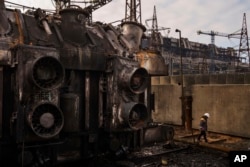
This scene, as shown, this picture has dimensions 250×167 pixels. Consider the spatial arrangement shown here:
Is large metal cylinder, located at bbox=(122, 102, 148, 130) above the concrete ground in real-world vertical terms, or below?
above

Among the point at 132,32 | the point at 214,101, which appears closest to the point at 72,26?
the point at 132,32

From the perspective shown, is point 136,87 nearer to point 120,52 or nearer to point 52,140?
point 120,52

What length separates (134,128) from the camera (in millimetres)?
6992

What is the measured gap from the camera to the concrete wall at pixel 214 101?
1251 cm

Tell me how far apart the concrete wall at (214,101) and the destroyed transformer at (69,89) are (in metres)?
5.86

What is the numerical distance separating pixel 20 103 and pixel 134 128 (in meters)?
2.89

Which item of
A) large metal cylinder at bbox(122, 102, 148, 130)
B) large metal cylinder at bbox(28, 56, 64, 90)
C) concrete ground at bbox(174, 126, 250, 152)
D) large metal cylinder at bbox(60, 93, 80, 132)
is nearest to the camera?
large metal cylinder at bbox(28, 56, 64, 90)

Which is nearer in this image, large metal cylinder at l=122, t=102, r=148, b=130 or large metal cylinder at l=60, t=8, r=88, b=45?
large metal cylinder at l=122, t=102, r=148, b=130

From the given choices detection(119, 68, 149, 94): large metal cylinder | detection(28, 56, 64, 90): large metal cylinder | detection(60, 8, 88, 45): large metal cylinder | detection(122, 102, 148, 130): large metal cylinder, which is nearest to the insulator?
detection(28, 56, 64, 90): large metal cylinder

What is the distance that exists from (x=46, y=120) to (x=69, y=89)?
1245mm

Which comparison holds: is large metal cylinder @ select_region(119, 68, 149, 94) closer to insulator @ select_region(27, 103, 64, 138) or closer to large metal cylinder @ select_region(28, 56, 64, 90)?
large metal cylinder @ select_region(28, 56, 64, 90)

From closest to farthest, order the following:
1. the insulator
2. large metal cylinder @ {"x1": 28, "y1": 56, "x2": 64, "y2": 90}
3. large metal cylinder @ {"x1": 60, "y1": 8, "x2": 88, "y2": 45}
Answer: the insulator
large metal cylinder @ {"x1": 28, "y1": 56, "x2": 64, "y2": 90}
large metal cylinder @ {"x1": 60, "y1": 8, "x2": 88, "y2": 45}

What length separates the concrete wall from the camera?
12.5m

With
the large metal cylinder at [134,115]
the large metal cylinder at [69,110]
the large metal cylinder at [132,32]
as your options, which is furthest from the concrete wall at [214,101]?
the large metal cylinder at [69,110]
